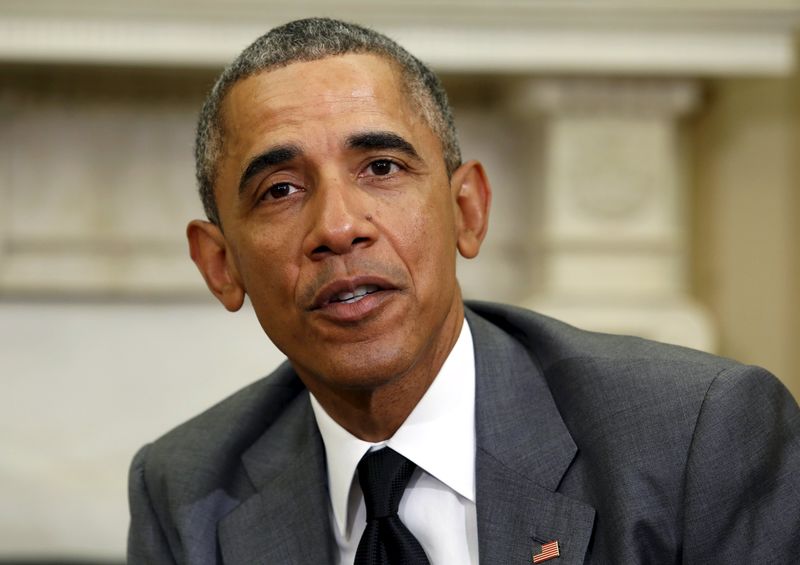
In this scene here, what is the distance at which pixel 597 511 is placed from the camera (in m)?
1.32

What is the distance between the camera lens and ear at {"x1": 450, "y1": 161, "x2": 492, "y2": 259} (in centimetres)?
153

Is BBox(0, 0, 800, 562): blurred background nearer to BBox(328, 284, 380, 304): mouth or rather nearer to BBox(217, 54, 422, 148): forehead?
BBox(217, 54, 422, 148): forehead

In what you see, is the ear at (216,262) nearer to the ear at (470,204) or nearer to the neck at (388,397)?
the neck at (388,397)

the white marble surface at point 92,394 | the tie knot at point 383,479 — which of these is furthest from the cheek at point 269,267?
the white marble surface at point 92,394

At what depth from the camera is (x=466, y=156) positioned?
3018mm

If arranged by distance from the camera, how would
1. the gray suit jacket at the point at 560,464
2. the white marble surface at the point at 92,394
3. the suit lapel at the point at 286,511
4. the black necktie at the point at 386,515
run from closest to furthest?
the gray suit jacket at the point at 560,464 → the black necktie at the point at 386,515 → the suit lapel at the point at 286,511 → the white marble surface at the point at 92,394

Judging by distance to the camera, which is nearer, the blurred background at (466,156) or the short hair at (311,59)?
the short hair at (311,59)

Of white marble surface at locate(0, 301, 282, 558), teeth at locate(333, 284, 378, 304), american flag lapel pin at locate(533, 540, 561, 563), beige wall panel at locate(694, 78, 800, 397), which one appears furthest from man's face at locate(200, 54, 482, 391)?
beige wall panel at locate(694, 78, 800, 397)

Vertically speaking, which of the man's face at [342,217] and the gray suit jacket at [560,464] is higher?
the man's face at [342,217]

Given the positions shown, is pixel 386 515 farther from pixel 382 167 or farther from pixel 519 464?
pixel 382 167

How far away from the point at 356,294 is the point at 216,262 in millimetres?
348

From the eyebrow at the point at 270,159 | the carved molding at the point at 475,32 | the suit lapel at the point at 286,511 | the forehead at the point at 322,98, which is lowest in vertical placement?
the suit lapel at the point at 286,511

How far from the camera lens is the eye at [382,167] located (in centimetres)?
137

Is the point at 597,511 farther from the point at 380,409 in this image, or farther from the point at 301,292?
the point at 301,292
